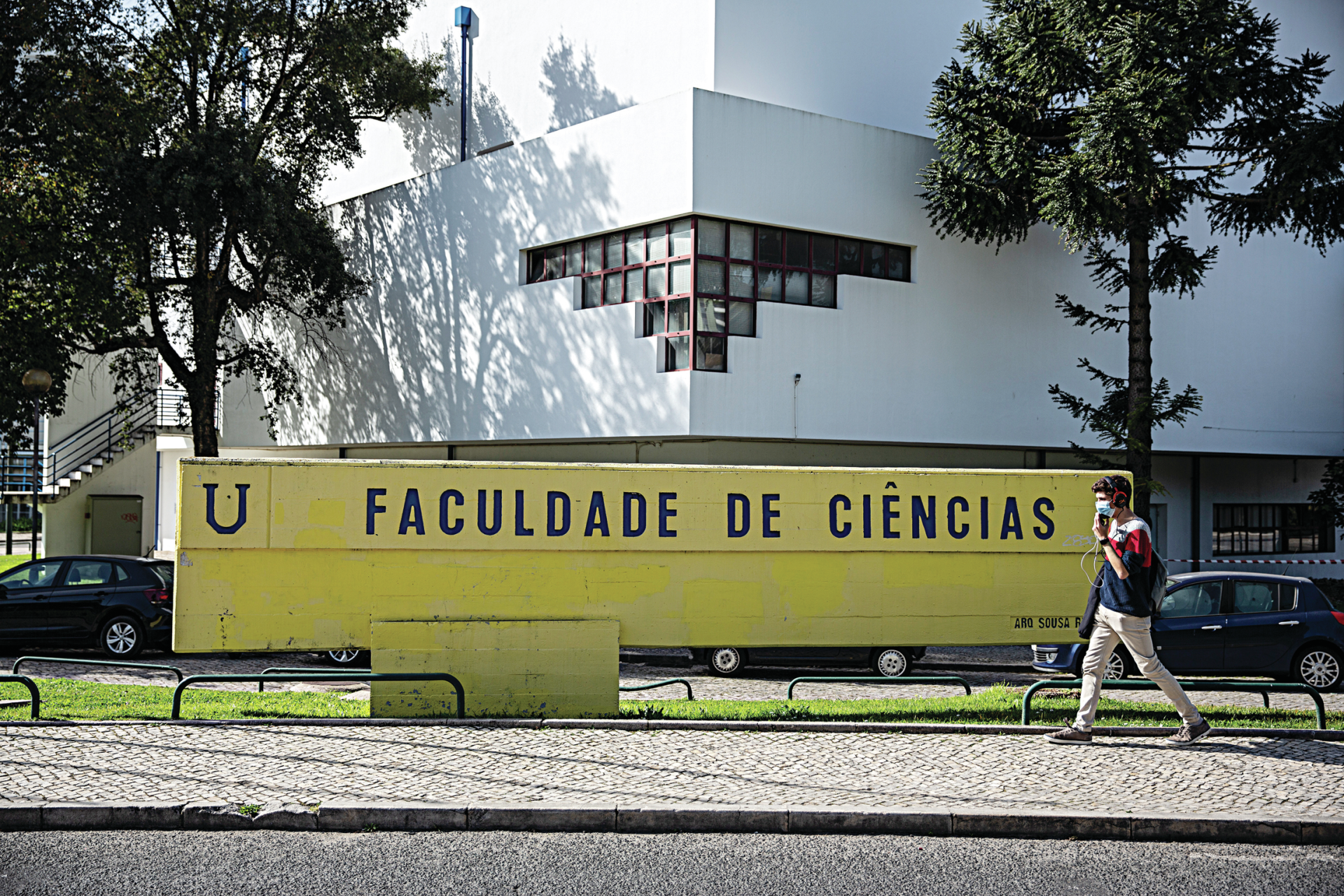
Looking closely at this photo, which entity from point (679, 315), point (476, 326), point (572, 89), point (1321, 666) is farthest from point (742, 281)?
point (1321, 666)

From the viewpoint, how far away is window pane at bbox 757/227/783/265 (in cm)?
1872

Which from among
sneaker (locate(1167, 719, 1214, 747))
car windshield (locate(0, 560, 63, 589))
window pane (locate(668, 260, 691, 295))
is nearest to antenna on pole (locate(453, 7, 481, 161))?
window pane (locate(668, 260, 691, 295))

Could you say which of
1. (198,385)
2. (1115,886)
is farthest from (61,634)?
(1115,886)

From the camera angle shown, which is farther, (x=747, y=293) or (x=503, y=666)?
(x=747, y=293)

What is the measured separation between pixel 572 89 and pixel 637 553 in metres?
17.3

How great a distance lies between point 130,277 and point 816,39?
588 inches

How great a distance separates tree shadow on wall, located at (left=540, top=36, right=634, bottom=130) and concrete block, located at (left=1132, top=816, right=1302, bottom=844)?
19.0 meters

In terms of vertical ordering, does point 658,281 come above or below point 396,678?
above

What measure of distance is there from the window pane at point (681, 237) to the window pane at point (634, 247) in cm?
85

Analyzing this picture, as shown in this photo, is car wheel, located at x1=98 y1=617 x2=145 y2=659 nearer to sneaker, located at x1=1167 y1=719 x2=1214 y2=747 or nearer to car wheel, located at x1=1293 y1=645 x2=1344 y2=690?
sneaker, located at x1=1167 y1=719 x2=1214 y2=747

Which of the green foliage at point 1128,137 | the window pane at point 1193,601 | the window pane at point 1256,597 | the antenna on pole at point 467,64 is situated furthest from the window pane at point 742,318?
the antenna on pole at point 467,64

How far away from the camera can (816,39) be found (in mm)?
21750

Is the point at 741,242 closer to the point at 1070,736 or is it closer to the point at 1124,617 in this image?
the point at 1124,617

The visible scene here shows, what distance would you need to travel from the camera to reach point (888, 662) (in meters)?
14.0
